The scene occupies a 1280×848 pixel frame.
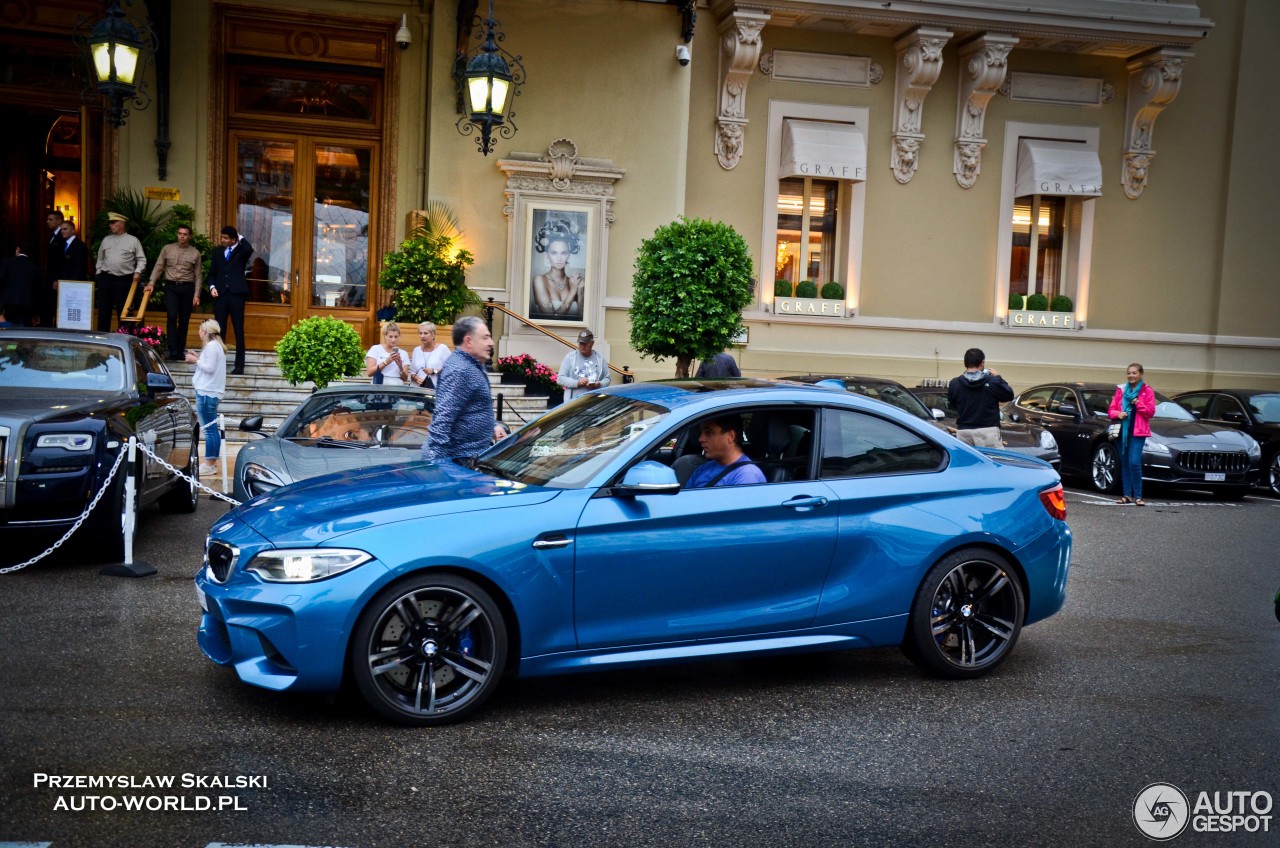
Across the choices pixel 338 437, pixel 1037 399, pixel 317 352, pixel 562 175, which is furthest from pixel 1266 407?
pixel 338 437

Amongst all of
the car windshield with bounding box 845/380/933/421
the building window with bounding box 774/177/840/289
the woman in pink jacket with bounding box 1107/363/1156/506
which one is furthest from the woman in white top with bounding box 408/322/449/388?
the building window with bounding box 774/177/840/289

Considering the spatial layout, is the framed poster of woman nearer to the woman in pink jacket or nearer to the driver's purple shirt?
the woman in pink jacket

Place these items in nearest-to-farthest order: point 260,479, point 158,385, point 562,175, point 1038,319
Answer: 1. point 260,479
2. point 158,385
3. point 562,175
4. point 1038,319

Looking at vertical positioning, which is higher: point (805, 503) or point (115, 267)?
point (115, 267)

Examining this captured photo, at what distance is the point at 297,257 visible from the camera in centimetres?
1989

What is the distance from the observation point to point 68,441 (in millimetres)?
8172

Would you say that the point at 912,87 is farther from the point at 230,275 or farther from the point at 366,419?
the point at 366,419

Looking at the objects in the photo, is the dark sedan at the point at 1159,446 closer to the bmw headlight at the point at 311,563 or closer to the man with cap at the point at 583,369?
the man with cap at the point at 583,369

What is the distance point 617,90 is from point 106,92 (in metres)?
8.68

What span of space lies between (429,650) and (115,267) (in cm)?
1356

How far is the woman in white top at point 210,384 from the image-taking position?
12719 millimetres

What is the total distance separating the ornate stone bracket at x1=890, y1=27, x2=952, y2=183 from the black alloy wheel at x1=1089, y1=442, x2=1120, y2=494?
785cm

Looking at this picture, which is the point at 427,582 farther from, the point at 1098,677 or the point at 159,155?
the point at 159,155

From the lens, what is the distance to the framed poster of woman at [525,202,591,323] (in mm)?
19547
